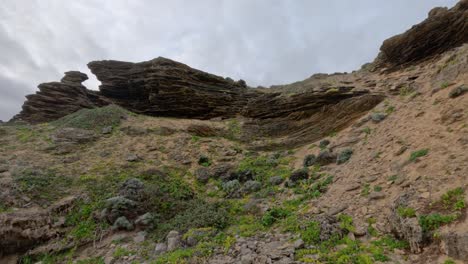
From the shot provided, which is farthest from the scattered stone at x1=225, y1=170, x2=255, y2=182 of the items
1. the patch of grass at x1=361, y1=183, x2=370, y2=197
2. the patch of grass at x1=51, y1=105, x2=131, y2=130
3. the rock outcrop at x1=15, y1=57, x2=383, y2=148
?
the patch of grass at x1=51, y1=105, x2=131, y2=130

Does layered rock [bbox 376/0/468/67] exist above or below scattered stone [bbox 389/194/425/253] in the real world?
Answer: above

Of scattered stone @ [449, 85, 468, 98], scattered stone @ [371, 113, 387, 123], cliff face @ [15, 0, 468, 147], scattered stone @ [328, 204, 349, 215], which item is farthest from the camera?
cliff face @ [15, 0, 468, 147]

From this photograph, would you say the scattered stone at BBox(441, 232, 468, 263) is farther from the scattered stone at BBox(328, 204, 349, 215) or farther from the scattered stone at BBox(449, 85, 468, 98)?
the scattered stone at BBox(449, 85, 468, 98)

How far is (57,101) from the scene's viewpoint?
2505cm

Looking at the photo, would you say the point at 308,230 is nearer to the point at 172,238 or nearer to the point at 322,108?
the point at 172,238

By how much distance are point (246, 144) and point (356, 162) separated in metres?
9.38

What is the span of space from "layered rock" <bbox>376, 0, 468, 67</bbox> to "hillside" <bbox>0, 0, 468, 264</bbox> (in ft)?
0.28

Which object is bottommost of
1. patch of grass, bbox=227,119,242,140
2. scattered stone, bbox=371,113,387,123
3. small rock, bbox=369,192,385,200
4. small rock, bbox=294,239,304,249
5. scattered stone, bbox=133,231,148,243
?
small rock, bbox=294,239,304,249

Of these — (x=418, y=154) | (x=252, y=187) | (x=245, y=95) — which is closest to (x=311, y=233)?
(x=418, y=154)

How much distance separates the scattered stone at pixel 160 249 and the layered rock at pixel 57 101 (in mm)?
21981

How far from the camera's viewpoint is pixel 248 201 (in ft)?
36.8

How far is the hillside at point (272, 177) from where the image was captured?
6.34 metres

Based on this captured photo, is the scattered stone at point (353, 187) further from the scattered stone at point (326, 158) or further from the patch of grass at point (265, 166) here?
the patch of grass at point (265, 166)

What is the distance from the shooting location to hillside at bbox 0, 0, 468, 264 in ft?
20.8
